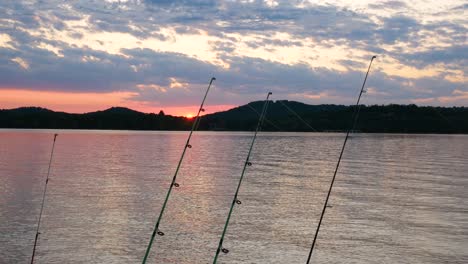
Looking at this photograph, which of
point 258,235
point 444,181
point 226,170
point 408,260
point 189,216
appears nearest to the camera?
point 408,260

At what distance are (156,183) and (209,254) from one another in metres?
30.7

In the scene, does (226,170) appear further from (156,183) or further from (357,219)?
(357,219)

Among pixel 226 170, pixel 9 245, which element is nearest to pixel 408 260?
pixel 9 245

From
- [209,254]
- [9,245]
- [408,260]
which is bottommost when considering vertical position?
[9,245]

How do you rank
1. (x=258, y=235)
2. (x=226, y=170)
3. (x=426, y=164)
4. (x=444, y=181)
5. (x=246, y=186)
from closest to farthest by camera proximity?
(x=258, y=235), (x=246, y=186), (x=444, y=181), (x=226, y=170), (x=426, y=164)

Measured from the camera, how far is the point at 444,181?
59.5 m

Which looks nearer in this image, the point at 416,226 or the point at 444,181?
the point at 416,226

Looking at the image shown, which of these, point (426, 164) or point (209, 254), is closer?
point (209, 254)

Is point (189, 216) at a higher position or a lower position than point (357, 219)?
lower

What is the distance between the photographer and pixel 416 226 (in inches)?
1383

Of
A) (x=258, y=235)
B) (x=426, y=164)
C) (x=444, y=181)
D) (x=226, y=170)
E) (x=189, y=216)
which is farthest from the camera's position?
(x=426, y=164)

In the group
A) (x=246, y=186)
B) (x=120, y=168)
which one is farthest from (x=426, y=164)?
(x=120, y=168)

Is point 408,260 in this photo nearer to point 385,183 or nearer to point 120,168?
point 385,183

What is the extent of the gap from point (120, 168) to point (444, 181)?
42.2 metres
